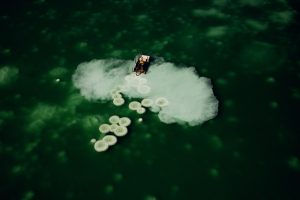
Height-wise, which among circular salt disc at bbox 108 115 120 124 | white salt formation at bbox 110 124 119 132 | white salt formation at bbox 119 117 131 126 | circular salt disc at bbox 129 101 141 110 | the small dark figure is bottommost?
white salt formation at bbox 110 124 119 132

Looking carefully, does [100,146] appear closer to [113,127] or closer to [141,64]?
[113,127]

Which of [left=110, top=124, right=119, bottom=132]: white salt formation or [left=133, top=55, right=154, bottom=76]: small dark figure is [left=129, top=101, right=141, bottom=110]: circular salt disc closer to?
[left=110, top=124, right=119, bottom=132]: white salt formation

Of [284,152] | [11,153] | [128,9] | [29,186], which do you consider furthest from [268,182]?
[128,9]

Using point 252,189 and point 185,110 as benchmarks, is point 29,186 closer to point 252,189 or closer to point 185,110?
point 185,110

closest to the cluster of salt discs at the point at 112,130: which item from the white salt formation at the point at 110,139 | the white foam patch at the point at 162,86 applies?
the white salt formation at the point at 110,139

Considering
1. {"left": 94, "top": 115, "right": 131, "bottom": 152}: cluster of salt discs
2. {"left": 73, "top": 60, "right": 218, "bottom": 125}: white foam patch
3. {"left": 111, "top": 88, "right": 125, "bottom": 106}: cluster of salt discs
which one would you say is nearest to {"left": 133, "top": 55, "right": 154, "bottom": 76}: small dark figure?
{"left": 73, "top": 60, "right": 218, "bottom": 125}: white foam patch

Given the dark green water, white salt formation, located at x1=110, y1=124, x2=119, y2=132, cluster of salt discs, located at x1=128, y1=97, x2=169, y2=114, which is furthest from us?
cluster of salt discs, located at x1=128, y1=97, x2=169, y2=114

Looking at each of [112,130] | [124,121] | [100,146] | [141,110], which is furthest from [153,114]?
[100,146]
